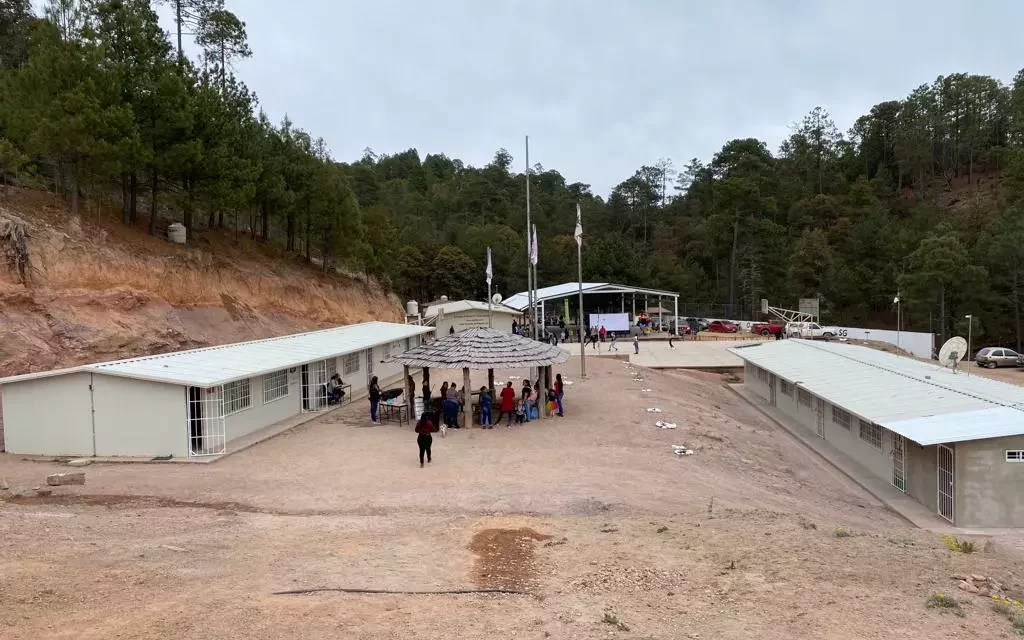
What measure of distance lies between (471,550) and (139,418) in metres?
10.0


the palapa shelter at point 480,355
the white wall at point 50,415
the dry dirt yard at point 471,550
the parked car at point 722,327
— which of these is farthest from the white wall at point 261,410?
the parked car at point 722,327

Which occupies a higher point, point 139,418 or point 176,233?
point 176,233

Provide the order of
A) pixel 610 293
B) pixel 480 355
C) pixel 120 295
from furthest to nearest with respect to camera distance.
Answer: pixel 610 293 < pixel 120 295 < pixel 480 355

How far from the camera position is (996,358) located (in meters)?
39.2

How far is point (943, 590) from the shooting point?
7754 millimetres

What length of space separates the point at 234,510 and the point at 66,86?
70.2ft

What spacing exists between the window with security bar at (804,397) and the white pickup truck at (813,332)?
24181mm

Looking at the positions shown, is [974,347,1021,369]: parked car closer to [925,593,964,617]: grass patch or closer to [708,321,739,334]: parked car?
[708,321,739,334]: parked car

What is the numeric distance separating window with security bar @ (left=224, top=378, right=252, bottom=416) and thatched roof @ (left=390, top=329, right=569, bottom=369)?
4065 mm

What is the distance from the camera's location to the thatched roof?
1834 centimetres

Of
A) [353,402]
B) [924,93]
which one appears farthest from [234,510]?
[924,93]

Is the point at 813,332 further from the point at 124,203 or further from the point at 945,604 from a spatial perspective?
the point at 945,604

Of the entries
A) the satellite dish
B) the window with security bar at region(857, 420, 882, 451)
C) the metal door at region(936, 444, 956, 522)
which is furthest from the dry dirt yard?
the satellite dish

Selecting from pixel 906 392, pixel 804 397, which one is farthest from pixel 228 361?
pixel 804 397
